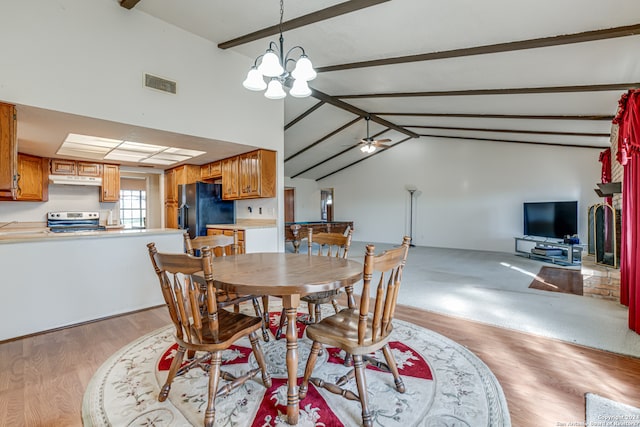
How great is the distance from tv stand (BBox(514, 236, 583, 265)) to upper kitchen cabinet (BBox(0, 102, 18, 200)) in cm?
854

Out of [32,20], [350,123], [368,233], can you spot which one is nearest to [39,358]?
[32,20]

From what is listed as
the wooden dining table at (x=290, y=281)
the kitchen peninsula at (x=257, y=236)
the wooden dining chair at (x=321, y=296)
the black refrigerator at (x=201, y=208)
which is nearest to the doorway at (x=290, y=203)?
the black refrigerator at (x=201, y=208)

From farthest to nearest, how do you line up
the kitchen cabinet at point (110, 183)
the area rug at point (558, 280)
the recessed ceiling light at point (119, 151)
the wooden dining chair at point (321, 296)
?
the kitchen cabinet at point (110, 183), the area rug at point (558, 280), the recessed ceiling light at point (119, 151), the wooden dining chair at point (321, 296)

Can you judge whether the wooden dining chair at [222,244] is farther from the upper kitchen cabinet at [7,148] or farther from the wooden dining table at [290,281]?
the upper kitchen cabinet at [7,148]

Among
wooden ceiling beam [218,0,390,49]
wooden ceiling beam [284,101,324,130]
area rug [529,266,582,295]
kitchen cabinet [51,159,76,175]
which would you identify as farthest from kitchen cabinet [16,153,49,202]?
area rug [529,266,582,295]

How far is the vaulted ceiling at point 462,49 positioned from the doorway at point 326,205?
5.99m

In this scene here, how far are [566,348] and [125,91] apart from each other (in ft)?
15.5

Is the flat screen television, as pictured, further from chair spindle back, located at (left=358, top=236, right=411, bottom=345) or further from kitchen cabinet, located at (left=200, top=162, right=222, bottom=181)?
kitchen cabinet, located at (left=200, top=162, right=222, bottom=181)

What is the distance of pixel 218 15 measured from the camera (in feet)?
10.1

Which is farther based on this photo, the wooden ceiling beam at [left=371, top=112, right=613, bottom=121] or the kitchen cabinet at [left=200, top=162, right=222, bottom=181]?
the kitchen cabinet at [left=200, top=162, right=222, bottom=181]

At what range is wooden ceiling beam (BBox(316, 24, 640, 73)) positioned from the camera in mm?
2316

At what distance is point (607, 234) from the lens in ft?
13.4

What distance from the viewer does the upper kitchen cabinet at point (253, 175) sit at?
4.40 m

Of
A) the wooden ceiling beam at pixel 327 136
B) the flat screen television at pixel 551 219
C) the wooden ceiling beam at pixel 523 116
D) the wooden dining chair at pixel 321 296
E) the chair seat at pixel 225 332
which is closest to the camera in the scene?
the chair seat at pixel 225 332
